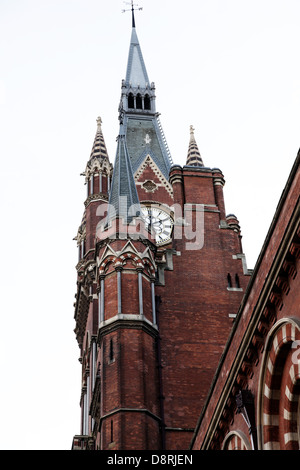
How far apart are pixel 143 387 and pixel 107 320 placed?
3.14 metres

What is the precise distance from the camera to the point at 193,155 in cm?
4644

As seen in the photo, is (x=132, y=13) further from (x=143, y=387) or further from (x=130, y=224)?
(x=143, y=387)

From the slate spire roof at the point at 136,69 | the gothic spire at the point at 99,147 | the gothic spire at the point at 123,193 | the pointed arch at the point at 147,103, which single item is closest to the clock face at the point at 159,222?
the gothic spire at the point at 99,147

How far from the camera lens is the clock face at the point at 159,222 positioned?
46344 mm

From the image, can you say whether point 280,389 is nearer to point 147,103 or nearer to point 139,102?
point 147,103

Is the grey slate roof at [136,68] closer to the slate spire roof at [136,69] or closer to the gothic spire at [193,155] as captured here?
the slate spire roof at [136,69]

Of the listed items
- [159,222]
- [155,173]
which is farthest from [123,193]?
[155,173]

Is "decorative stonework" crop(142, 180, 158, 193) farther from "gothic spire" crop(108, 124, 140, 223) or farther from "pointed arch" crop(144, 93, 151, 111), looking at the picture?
"gothic spire" crop(108, 124, 140, 223)

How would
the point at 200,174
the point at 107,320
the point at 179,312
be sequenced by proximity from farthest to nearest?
the point at 200,174
the point at 179,312
the point at 107,320

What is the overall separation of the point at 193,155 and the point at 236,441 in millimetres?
26228

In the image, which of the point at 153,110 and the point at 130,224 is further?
the point at 153,110

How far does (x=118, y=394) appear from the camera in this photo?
2920 cm
